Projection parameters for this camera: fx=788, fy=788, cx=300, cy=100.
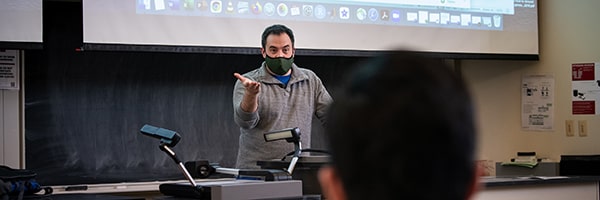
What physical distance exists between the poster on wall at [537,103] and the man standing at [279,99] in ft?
6.50

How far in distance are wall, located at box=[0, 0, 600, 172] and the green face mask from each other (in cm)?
166

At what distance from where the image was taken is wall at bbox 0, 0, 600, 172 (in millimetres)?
4590

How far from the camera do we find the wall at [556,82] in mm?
4590

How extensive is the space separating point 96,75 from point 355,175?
11.1 feet

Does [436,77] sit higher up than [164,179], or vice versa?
[436,77]

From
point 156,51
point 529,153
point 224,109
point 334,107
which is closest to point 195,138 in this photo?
point 224,109

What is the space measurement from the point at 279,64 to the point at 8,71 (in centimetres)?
135

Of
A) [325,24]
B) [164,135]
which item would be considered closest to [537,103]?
[325,24]

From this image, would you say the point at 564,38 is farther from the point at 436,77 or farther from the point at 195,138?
the point at 436,77

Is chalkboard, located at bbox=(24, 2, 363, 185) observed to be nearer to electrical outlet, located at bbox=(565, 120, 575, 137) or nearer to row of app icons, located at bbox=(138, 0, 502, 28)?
row of app icons, located at bbox=(138, 0, 502, 28)

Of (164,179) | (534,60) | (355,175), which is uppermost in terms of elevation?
(534,60)

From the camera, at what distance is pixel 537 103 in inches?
190

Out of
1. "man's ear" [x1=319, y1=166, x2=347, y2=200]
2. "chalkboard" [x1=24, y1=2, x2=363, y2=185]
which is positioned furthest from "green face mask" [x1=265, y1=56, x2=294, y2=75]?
"man's ear" [x1=319, y1=166, x2=347, y2=200]

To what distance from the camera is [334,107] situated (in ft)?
2.21
